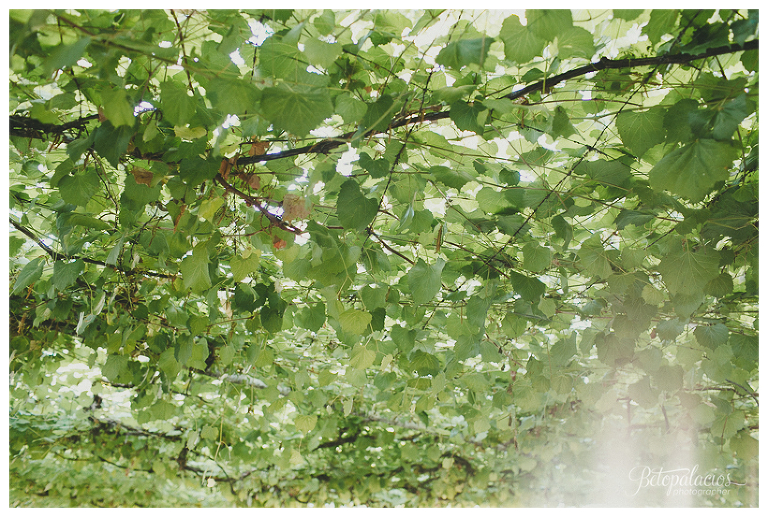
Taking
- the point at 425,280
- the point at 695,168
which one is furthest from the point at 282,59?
the point at 695,168

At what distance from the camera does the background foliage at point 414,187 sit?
94 cm

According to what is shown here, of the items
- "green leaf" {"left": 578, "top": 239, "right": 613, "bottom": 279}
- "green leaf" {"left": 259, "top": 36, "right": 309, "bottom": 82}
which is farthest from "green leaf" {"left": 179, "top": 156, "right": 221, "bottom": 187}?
"green leaf" {"left": 578, "top": 239, "right": 613, "bottom": 279}

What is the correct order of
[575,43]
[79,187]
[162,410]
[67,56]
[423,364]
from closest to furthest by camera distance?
[67,56] < [575,43] < [79,187] < [423,364] < [162,410]

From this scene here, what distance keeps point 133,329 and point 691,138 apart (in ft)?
7.88

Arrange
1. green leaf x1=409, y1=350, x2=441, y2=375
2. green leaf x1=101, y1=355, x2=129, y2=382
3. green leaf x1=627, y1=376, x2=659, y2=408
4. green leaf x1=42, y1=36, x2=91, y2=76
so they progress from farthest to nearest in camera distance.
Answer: green leaf x1=101, y1=355, x2=129, y2=382, green leaf x1=627, y1=376, x2=659, y2=408, green leaf x1=409, y1=350, x2=441, y2=375, green leaf x1=42, y1=36, x2=91, y2=76

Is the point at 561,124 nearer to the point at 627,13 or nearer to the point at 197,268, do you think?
the point at 627,13

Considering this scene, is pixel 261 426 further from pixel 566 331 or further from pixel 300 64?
pixel 300 64

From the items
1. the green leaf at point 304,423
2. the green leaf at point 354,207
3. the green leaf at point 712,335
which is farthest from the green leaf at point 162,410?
the green leaf at point 712,335

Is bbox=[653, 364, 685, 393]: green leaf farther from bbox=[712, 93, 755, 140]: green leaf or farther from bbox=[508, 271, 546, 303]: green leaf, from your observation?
bbox=[712, 93, 755, 140]: green leaf

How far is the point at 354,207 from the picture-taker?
1212mm

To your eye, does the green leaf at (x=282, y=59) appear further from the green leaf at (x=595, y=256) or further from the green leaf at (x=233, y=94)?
the green leaf at (x=595, y=256)

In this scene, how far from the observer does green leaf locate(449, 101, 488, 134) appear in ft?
3.51

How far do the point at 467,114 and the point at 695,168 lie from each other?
48 cm

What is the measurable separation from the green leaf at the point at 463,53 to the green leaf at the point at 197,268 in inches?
32.9
